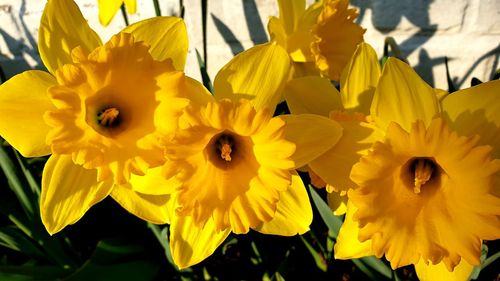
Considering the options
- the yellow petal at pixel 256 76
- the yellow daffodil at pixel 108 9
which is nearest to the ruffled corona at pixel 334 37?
the yellow petal at pixel 256 76

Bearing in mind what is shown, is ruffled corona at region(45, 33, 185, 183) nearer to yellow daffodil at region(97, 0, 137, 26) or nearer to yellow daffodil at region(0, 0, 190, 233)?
yellow daffodil at region(0, 0, 190, 233)

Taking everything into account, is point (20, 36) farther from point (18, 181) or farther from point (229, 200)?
point (229, 200)

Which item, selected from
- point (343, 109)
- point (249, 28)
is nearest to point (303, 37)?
point (343, 109)

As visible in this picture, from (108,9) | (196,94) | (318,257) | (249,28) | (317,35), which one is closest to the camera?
(196,94)

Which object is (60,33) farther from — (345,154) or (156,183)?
(345,154)

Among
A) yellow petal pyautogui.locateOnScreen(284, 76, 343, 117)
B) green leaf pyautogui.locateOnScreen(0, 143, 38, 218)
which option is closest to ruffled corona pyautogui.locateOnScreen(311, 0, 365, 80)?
yellow petal pyautogui.locateOnScreen(284, 76, 343, 117)

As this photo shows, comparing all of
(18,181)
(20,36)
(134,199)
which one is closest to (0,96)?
(134,199)
